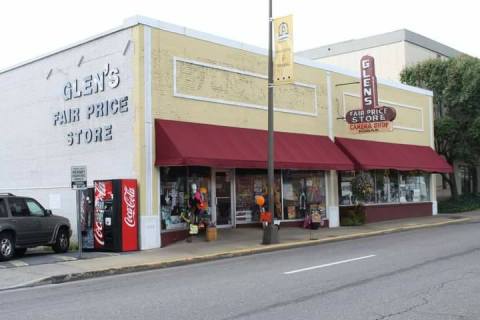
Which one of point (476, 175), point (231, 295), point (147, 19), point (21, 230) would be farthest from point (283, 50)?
point (476, 175)

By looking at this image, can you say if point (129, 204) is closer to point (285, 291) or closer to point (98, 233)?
point (98, 233)

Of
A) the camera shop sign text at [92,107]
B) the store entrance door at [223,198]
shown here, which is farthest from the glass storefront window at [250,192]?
the camera shop sign text at [92,107]

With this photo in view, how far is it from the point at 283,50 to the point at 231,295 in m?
10.4

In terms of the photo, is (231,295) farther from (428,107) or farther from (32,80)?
(428,107)

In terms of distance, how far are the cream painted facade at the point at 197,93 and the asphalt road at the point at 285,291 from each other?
4422 mm

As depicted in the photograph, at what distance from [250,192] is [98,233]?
6.36m

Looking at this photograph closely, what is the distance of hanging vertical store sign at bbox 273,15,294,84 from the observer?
17.5 meters

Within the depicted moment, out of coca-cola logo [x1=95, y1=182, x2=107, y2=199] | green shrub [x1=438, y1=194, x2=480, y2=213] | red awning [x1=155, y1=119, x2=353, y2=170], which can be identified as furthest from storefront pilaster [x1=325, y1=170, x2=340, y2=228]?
green shrub [x1=438, y1=194, x2=480, y2=213]

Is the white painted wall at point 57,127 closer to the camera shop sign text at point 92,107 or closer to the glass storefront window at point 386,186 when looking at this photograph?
the camera shop sign text at point 92,107

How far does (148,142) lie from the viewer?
1656 cm

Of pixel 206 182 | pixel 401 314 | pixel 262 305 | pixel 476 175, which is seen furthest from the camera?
pixel 476 175

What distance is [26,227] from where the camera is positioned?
15.1 metres

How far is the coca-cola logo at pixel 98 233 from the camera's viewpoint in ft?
53.1

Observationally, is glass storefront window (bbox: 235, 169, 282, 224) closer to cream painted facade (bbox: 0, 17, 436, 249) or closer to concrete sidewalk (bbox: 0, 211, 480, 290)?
concrete sidewalk (bbox: 0, 211, 480, 290)
